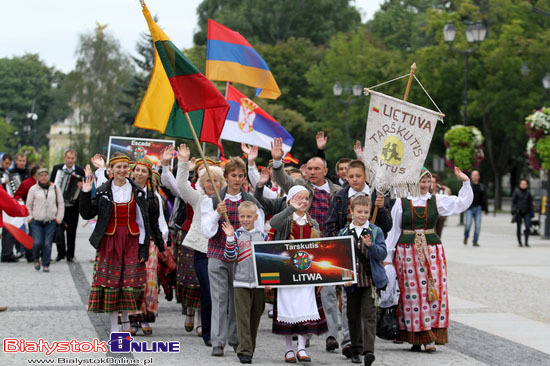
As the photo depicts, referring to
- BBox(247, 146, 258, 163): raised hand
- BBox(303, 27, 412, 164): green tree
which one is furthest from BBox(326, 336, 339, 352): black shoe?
BBox(303, 27, 412, 164): green tree

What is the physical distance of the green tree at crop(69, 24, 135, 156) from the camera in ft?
247

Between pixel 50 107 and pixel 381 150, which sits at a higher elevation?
pixel 50 107

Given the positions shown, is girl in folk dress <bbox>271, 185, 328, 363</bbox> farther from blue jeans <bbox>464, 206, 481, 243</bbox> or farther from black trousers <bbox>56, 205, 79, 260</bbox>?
blue jeans <bbox>464, 206, 481, 243</bbox>

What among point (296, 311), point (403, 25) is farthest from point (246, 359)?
point (403, 25)

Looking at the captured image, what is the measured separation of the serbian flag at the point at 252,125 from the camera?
13389 mm

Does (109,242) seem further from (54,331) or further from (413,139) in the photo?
(413,139)

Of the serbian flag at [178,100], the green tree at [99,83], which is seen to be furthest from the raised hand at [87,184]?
the green tree at [99,83]

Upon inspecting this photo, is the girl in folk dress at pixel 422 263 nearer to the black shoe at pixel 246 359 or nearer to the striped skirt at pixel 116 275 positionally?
the black shoe at pixel 246 359

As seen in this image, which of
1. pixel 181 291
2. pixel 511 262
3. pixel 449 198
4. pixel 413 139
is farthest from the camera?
pixel 511 262

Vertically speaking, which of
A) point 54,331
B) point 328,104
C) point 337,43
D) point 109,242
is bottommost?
point 54,331

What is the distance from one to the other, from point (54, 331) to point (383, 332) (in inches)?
132

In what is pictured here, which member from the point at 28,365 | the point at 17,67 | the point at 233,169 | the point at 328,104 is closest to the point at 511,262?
the point at 233,169

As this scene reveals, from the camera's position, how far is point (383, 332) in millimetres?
8664

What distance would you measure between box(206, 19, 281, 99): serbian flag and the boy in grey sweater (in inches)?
228
